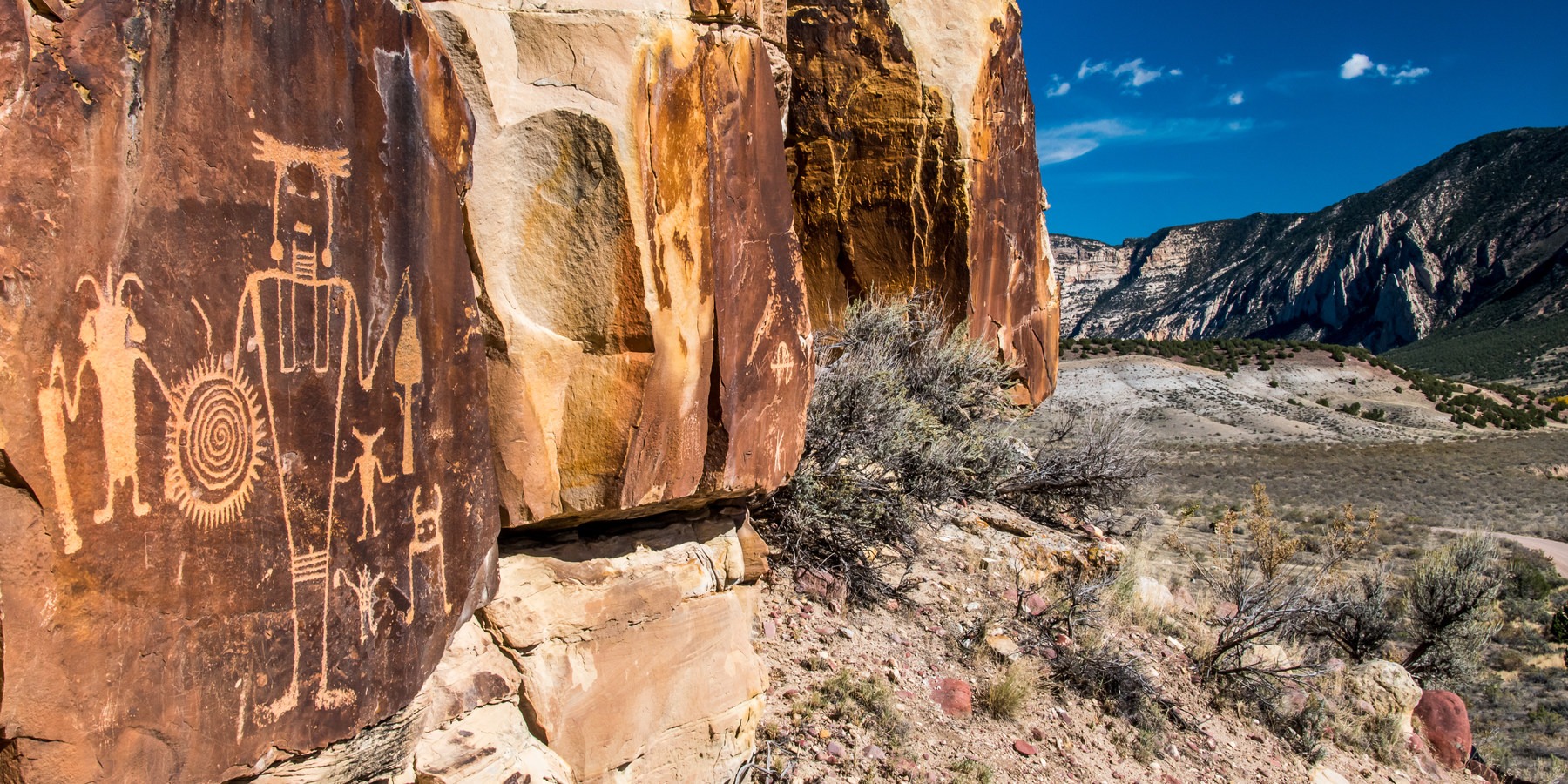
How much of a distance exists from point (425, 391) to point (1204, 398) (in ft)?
119

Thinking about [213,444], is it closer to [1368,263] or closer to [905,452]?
[905,452]

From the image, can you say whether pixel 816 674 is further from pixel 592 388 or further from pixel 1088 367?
pixel 1088 367

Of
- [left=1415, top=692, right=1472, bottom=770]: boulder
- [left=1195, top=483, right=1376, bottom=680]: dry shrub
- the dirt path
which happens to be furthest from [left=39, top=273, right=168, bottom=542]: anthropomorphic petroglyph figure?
the dirt path

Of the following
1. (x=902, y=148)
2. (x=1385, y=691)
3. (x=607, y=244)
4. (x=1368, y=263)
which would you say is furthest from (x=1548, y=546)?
(x=1368, y=263)

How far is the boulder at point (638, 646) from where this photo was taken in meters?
3.07

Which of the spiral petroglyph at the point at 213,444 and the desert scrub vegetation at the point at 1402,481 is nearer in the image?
the spiral petroglyph at the point at 213,444

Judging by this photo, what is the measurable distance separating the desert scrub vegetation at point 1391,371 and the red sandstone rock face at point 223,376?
126 ft

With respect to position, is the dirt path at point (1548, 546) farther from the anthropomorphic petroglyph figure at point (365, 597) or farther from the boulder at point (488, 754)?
the anthropomorphic petroglyph figure at point (365, 597)

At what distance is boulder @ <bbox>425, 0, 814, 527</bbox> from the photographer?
9.43 feet

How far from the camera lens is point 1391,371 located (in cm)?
4094

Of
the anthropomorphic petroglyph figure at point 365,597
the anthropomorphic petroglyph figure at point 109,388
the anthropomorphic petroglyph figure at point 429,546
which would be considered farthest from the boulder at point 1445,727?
the anthropomorphic petroglyph figure at point 109,388

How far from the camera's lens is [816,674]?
496cm

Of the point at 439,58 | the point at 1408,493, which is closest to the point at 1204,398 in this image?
the point at 1408,493

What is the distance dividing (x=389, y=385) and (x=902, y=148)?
635cm
